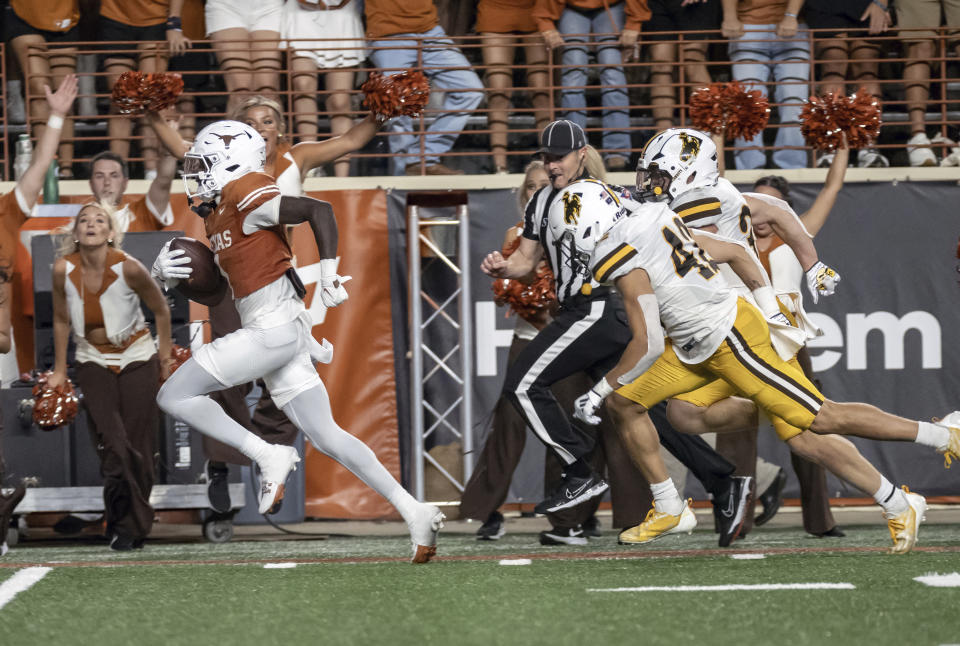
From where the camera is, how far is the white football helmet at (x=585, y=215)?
6.50 m

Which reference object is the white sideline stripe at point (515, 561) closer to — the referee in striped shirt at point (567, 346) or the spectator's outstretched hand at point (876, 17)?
the referee in striped shirt at point (567, 346)

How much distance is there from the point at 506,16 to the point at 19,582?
649cm

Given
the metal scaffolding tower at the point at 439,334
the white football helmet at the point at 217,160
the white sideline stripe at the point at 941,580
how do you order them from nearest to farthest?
the white sideline stripe at the point at 941,580 → the white football helmet at the point at 217,160 → the metal scaffolding tower at the point at 439,334

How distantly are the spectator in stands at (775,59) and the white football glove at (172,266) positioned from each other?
5.44 m

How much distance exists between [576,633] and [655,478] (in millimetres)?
2389

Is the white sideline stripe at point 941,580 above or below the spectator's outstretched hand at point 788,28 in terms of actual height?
below

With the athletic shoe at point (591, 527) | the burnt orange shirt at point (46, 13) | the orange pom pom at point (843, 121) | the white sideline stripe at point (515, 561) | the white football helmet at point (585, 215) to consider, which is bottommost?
the athletic shoe at point (591, 527)

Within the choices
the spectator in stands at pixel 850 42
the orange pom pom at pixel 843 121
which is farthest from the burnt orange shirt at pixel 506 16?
the orange pom pom at pixel 843 121

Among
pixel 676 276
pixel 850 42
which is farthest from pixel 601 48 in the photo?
pixel 676 276

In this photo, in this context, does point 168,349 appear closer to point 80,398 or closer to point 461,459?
point 80,398

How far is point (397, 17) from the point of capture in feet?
33.4

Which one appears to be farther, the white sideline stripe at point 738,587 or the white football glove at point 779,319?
the white football glove at point 779,319

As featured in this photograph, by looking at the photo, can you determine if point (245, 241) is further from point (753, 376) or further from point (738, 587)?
point (738, 587)

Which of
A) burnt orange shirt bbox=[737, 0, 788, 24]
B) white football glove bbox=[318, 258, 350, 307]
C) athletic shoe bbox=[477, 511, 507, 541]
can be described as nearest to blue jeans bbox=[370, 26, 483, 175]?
burnt orange shirt bbox=[737, 0, 788, 24]
